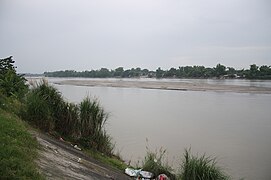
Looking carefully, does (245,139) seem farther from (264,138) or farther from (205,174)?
(205,174)

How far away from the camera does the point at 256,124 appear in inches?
684

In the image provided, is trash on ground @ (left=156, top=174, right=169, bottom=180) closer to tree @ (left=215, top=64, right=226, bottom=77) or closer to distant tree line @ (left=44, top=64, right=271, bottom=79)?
distant tree line @ (left=44, top=64, right=271, bottom=79)

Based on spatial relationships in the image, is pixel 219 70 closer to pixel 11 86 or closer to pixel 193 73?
pixel 193 73

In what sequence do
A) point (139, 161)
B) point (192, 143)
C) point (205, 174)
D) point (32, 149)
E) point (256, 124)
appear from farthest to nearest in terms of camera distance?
1. point (256, 124)
2. point (192, 143)
3. point (139, 161)
4. point (205, 174)
5. point (32, 149)

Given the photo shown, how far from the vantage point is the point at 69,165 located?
19.9ft

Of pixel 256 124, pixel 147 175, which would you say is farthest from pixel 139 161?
pixel 256 124

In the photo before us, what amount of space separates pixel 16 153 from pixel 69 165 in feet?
5.82

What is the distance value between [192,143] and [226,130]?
3.79 metres

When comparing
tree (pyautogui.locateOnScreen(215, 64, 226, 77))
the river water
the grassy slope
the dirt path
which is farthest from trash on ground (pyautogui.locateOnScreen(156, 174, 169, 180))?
tree (pyautogui.locateOnScreen(215, 64, 226, 77))

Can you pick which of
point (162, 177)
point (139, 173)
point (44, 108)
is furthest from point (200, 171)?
point (44, 108)

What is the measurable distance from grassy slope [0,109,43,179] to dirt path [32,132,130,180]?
0.28 m

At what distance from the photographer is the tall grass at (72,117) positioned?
28.7 ft

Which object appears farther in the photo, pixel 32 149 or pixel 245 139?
pixel 245 139

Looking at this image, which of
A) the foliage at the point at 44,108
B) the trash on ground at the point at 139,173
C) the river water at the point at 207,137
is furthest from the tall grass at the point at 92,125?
the trash on ground at the point at 139,173
